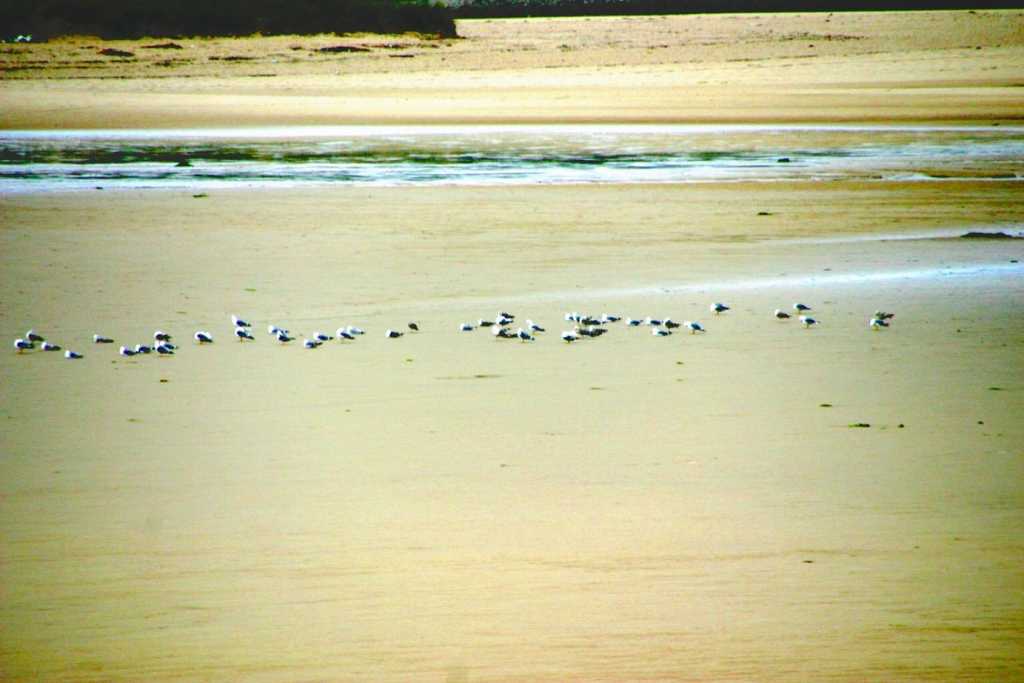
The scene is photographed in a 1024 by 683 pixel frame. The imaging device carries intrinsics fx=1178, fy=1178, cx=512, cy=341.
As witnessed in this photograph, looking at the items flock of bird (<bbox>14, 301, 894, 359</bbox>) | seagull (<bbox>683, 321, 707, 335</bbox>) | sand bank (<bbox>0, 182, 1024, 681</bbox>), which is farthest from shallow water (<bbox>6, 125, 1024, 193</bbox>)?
seagull (<bbox>683, 321, 707, 335</bbox>)

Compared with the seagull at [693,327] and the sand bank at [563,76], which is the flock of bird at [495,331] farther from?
the sand bank at [563,76]

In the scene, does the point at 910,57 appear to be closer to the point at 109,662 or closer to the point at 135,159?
the point at 135,159

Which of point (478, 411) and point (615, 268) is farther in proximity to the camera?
point (615, 268)

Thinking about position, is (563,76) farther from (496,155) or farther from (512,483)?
(512,483)

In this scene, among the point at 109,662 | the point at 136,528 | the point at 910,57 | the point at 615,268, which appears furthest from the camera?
the point at 910,57

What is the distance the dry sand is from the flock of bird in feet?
0.36

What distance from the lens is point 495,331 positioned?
8.52m

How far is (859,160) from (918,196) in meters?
4.99

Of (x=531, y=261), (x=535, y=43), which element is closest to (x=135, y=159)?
(x=531, y=261)

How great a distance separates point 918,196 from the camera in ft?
56.1

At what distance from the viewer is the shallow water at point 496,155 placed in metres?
19.5

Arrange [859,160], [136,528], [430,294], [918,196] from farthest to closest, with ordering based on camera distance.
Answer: [859,160]
[918,196]
[430,294]
[136,528]

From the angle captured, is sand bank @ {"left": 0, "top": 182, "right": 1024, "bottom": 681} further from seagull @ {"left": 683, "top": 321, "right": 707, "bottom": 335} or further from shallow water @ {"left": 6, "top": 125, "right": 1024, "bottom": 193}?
shallow water @ {"left": 6, "top": 125, "right": 1024, "bottom": 193}

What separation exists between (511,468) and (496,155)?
18.1 m
